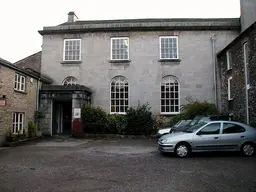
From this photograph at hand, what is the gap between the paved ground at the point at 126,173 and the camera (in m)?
5.87

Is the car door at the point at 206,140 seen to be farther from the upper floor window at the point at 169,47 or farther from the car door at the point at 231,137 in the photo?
the upper floor window at the point at 169,47

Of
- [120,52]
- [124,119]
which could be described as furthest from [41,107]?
[120,52]

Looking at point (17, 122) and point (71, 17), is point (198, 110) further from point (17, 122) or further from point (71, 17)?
point (71, 17)

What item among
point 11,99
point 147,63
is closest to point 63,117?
point 11,99

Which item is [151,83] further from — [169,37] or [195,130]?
[195,130]

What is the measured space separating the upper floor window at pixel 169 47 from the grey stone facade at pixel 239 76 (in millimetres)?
3537

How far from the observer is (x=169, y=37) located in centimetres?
1994

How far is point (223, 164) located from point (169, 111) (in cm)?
1126

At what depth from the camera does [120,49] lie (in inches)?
792

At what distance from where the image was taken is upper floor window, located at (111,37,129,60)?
20.1m

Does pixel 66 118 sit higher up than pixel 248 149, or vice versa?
pixel 66 118

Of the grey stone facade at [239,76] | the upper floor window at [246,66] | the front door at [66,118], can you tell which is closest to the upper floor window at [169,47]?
the grey stone facade at [239,76]

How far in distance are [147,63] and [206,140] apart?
11.2 metres

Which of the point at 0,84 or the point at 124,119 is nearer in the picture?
the point at 0,84
